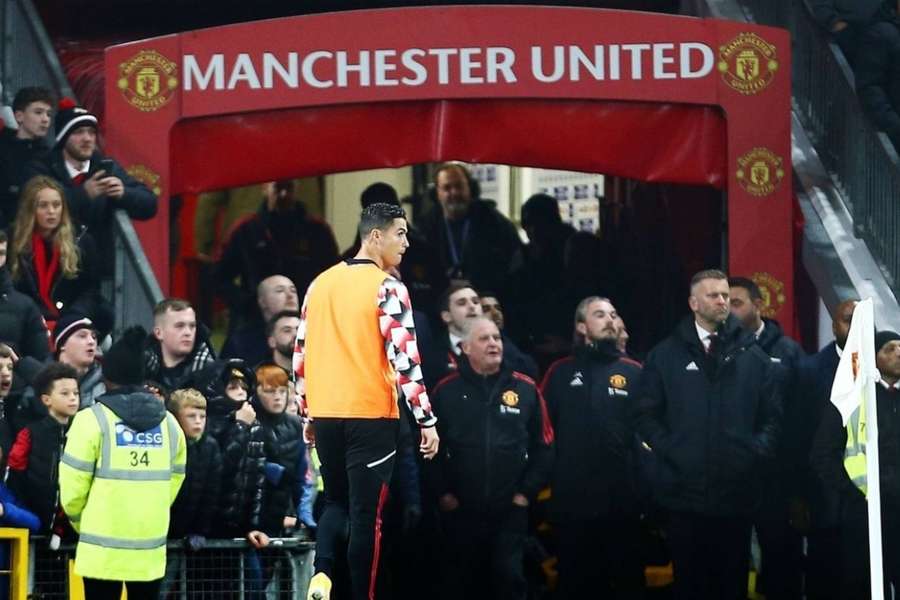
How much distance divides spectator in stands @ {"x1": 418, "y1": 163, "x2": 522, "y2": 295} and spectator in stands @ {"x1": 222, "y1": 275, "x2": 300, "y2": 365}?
299cm

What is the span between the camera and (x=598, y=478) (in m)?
14.7

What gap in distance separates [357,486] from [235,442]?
1.75 m

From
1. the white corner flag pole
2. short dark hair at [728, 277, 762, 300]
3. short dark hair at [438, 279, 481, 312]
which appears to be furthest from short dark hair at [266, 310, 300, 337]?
the white corner flag pole

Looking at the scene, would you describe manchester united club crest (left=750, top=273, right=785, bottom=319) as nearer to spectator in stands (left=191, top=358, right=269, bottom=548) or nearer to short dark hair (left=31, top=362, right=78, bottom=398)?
spectator in stands (left=191, top=358, right=269, bottom=548)

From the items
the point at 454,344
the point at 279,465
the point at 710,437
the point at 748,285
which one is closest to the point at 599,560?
the point at 710,437

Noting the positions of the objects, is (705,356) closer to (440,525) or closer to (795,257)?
(440,525)

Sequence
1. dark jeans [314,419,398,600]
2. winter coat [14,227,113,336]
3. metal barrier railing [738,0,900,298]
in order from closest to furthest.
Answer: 1. dark jeans [314,419,398,600]
2. winter coat [14,227,113,336]
3. metal barrier railing [738,0,900,298]

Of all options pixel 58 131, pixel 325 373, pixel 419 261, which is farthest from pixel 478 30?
A: pixel 325 373

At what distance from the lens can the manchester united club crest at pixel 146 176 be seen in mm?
16781

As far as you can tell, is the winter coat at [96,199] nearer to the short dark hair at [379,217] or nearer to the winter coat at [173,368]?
the winter coat at [173,368]

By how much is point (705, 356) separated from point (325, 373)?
2.97 metres

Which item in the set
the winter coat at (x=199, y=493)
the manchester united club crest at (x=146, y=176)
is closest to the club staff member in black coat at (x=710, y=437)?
the winter coat at (x=199, y=493)

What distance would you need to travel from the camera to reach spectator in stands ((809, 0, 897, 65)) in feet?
57.4

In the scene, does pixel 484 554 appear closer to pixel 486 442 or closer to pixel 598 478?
pixel 486 442
